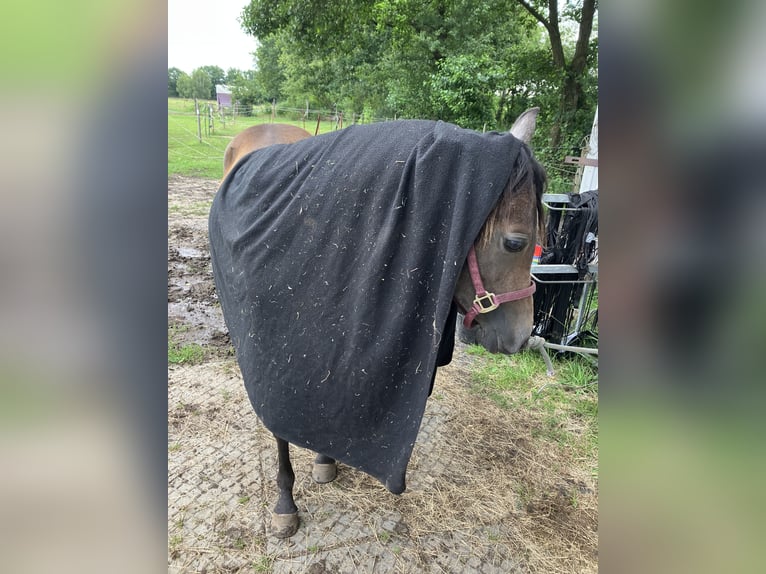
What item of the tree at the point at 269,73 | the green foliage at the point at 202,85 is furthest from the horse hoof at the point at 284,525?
the tree at the point at 269,73

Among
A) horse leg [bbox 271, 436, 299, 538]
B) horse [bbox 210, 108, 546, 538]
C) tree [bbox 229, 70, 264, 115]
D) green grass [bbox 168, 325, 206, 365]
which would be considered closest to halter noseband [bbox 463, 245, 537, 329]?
horse [bbox 210, 108, 546, 538]

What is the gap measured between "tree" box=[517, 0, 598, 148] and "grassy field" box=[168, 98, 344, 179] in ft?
25.4

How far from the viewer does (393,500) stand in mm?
2398

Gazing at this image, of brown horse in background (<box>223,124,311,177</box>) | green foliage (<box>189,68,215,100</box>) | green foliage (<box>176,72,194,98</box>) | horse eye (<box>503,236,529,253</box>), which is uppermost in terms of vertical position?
green foliage (<box>189,68,215,100</box>)

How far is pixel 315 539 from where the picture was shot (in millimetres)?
2152

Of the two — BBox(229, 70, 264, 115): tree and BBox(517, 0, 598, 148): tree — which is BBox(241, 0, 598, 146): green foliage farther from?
BBox(229, 70, 264, 115): tree

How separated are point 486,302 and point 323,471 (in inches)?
62.9

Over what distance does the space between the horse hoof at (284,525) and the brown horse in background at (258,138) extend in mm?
3382

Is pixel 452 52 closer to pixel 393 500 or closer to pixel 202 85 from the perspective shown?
pixel 393 500

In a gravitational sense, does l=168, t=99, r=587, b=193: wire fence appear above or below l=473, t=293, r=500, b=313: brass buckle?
above

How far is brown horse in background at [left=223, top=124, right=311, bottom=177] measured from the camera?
435 centimetres
